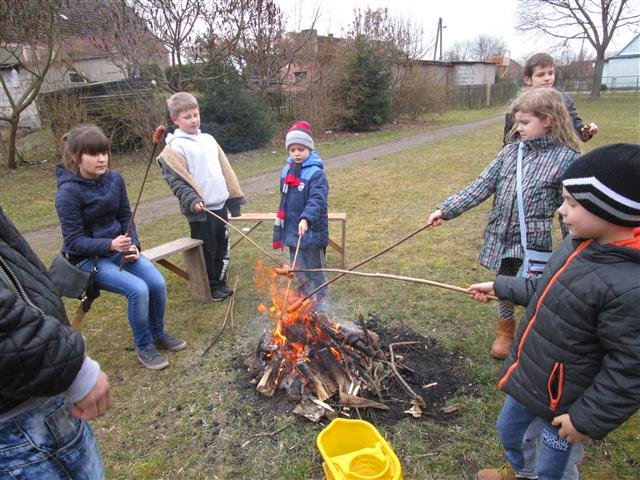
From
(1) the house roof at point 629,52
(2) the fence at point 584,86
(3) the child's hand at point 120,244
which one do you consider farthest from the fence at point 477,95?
(3) the child's hand at point 120,244

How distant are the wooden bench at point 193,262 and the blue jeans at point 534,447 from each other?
3235 mm

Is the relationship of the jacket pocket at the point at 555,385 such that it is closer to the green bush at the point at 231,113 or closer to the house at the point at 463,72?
the green bush at the point at 231,113

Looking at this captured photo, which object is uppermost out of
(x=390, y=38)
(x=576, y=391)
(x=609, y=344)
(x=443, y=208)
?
(x=390, y=38)

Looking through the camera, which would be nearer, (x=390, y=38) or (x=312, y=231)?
(x=312, y=231)

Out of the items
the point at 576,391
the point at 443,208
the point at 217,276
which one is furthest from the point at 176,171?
the point at 576,391

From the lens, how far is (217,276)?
15.9ft

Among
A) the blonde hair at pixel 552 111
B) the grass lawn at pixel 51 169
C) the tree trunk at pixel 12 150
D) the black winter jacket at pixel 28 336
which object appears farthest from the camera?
the tree trunk at pixel 12 150

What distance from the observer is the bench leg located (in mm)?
4613

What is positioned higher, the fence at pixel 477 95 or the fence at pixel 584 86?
the fence at pixel 584 86

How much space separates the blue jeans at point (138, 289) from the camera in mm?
3529

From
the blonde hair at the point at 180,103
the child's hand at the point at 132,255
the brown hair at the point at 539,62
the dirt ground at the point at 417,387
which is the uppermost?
the brown hair at the point at 539,62

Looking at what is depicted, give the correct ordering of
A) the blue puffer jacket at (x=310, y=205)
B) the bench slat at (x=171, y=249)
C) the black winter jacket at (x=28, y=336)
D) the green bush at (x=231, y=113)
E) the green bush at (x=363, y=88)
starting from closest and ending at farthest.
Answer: the black winter jacket at (x=28, y=336) → the blue puffer jacket at (x=310, y=205) → the bench slat at (x=171, y=249) → the green bush at (x=231, y=113) → the green bush at (x=363, y=88)

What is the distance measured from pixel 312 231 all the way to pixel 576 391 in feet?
8.91

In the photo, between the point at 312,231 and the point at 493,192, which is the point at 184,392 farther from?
the point at 493,192
